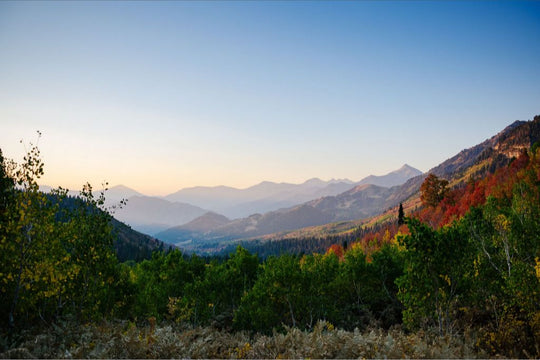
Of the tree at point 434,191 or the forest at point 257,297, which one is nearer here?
the forest at point 257,297

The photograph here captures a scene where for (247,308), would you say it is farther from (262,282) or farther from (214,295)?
(214,295)

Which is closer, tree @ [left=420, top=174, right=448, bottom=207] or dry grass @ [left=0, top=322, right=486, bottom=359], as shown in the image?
dry grass @ [left=0, top=322, right=486, bottom=359]

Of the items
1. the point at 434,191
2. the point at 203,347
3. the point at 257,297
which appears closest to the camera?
the point at 203,347

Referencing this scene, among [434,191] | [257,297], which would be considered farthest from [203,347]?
[434,191]

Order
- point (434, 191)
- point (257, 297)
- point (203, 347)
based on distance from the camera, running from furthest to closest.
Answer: point (434, 191), point (257, 297), point (203, 347)

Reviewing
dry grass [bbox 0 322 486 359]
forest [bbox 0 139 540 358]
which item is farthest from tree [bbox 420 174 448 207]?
dry grass [bbox 0 322 486 359]

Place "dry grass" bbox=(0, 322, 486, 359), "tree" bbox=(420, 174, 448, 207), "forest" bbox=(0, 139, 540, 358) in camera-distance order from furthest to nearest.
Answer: "tree" bbox=(420, 174, 448, 207) → "forest" bbox=(0, 139, 540, 358) → "dry grass" bbox=(0, 322, 486, 359)

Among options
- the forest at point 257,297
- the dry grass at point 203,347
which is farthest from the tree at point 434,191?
the dry grass at point 203,347

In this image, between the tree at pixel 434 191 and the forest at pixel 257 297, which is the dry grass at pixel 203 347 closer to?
the forest at pixel 257 297

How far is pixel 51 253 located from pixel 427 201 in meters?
136

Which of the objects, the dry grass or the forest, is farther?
the forest

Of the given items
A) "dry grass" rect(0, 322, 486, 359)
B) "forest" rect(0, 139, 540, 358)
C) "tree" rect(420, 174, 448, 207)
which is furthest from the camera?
"tree" rect(420, 174, 448, 207)

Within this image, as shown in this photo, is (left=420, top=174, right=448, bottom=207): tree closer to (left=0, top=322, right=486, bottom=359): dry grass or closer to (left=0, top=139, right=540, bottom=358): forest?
(left=0, top=139, right=540, bottom=358): forest

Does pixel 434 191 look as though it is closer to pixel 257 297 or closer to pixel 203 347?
pixel 257 297
